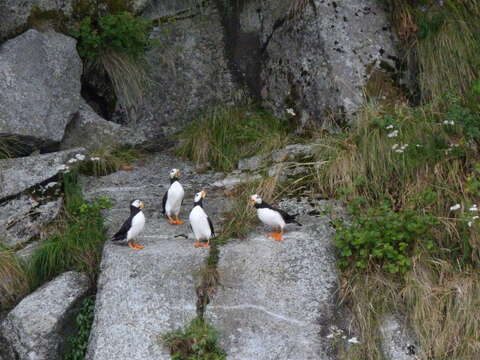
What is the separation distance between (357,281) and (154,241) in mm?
1663

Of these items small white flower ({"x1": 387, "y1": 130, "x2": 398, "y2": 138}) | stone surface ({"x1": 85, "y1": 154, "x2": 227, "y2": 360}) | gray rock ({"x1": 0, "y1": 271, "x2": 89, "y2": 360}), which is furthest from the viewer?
small white flower ({"x1": 387, "y1": 130, "x2": 398, "y2": 138})

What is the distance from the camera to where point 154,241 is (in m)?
6.56

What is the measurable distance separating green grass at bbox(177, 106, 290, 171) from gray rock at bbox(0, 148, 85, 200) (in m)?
1.32

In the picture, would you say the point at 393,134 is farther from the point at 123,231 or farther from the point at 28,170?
the point at 28,170

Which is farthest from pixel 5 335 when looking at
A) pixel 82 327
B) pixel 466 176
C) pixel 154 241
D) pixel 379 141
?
pixel 466 176

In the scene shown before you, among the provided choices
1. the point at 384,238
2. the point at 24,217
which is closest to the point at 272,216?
the point at 384,238

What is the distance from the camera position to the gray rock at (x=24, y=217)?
689 centimetres

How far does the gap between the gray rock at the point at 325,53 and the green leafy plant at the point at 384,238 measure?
171 centimetres

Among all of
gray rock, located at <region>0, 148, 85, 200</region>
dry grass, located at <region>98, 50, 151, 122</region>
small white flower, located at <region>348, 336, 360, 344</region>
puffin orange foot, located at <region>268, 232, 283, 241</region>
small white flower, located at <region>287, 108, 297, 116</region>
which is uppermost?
dry grass, located at <region>98, 50, 151, 122</region>

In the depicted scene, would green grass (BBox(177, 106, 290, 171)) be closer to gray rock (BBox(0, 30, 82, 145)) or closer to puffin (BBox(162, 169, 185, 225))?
puffin (BBox(162, 169, 185, 225))

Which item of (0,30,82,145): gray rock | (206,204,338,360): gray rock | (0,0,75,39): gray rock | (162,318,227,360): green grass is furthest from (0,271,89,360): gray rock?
→ (0,0,75,39): gray rock

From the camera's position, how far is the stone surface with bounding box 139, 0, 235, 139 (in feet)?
28.6

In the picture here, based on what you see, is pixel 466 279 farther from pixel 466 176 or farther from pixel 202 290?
pixel 202 290

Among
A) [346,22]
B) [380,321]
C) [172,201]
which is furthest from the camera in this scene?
[346,22]
